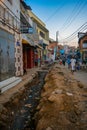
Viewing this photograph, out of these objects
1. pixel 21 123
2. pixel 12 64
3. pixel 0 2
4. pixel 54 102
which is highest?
pixel 0 2

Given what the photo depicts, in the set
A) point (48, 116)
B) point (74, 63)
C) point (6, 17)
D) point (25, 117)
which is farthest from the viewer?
point (74, 63)

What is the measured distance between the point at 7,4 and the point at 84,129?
12.4 metres

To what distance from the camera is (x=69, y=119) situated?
6.68m

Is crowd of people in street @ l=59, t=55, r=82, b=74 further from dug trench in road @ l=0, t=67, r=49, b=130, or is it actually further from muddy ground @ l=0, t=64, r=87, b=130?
muddy ground @ l=0, t=64, r=87, b=130

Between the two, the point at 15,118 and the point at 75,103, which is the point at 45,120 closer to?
the point at 15,118

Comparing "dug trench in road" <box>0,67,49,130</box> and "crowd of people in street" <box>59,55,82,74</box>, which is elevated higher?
"crowd of people in street" <box>59,55,82,74</box>

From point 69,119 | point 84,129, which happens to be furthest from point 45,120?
point 84,129

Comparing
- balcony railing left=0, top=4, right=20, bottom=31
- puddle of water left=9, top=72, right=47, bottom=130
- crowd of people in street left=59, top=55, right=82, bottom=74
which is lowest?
puddle of water left=9, top=72, right=47, bottom=130

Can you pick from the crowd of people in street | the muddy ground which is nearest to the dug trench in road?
the muddy ground

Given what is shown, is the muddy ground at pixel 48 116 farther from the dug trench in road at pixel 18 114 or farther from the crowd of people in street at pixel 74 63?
the crowd of people in street at pixel 74 63

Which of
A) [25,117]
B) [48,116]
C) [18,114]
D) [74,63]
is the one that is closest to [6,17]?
[18,114]

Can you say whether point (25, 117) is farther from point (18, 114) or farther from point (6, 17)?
point (6, 17)

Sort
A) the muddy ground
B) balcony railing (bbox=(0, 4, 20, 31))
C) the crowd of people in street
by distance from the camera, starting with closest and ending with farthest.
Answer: the muddy ground → balcony railing (bbox=(0, 4, 20, 31)) → the crowd of people in street

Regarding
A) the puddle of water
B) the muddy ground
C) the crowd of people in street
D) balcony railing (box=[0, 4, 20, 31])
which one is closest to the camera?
the muddy ground
